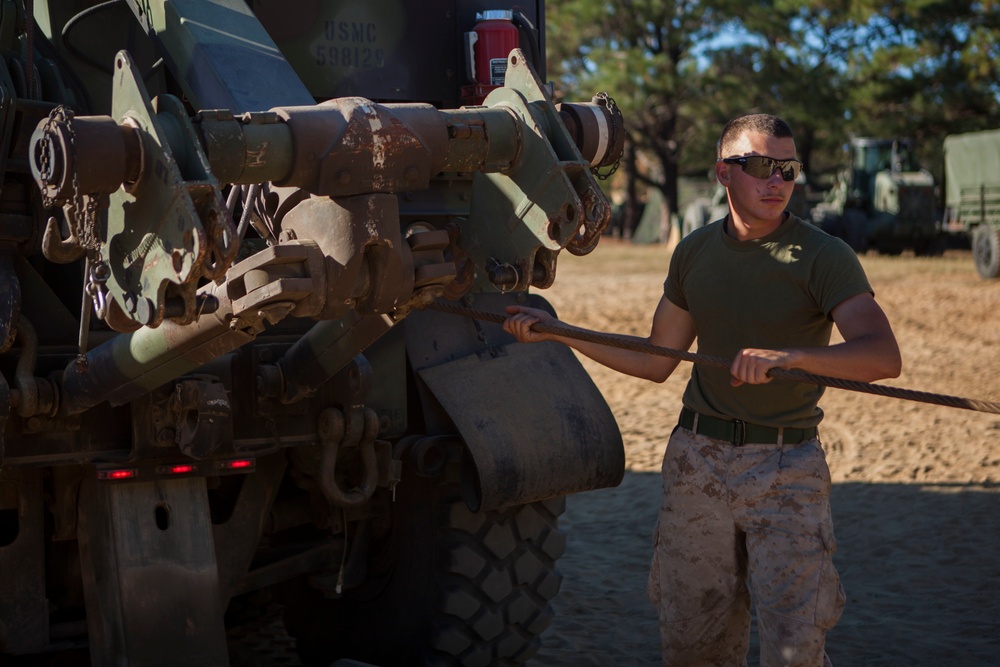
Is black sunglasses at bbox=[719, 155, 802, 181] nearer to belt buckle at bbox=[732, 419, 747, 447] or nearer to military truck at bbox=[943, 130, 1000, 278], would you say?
belt buckle at bbox=[732, 419, 747, 447]

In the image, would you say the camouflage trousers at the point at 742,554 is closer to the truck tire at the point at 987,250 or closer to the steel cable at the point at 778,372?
the steel cable at the point at 778,372

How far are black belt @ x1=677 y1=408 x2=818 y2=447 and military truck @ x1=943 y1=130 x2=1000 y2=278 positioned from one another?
16632 millimetres

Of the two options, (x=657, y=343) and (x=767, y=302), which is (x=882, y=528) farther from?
(x=767, y=302)

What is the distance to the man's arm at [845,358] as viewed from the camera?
3266mm

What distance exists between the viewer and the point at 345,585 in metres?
4.28

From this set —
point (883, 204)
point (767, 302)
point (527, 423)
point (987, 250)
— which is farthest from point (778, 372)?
point (883, 204)

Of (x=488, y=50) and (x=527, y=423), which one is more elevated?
(x=488, y=50)

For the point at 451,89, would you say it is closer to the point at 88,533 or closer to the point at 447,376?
the point at 447,376

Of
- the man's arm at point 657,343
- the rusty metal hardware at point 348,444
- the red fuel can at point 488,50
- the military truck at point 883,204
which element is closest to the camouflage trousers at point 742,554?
the man's arm at point 657,343

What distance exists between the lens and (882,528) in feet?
22.2

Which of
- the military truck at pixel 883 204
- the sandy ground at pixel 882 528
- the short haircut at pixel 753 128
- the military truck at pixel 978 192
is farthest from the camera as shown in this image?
the military truck at pixel 883 204

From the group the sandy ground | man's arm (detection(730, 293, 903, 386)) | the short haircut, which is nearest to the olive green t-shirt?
man's arm (detection(730, 293, 903, 386))

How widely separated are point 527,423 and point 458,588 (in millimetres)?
558

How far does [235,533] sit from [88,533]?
0.44 metres
